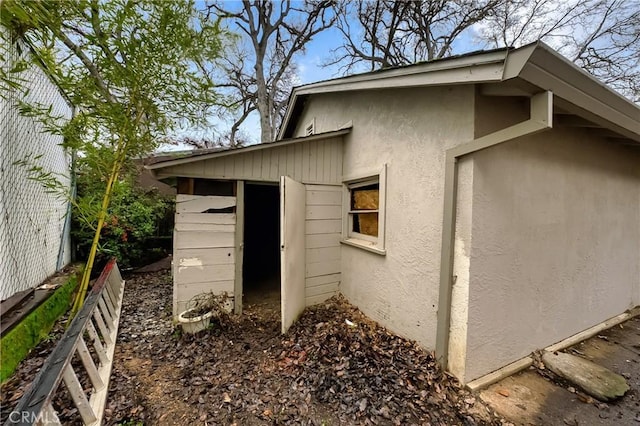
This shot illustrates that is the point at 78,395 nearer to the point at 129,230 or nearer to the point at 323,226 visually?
the point at 323,226

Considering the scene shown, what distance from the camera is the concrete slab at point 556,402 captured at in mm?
2221

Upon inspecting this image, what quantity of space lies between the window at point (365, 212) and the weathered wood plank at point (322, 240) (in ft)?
0.49

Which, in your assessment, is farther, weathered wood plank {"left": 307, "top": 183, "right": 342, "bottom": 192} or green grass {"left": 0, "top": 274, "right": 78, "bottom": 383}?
weathered wood plank {"left": 307, "top": 183, "right": 342, "bottom": 192}

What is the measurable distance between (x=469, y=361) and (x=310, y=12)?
14.5 meters

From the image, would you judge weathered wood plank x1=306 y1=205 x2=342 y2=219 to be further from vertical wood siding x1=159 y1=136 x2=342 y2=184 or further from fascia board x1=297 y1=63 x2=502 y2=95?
fascia board x1=297 y1=63 x2=502 y2=95

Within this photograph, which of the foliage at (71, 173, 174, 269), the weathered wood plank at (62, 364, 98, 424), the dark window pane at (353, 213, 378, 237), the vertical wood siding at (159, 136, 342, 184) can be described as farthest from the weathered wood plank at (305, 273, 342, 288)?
the foliage at (71, 173, 174, 269)

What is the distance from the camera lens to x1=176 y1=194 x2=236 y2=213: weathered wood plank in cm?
358

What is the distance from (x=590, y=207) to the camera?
11.3 feet

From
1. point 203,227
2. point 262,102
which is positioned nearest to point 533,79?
point 203,227

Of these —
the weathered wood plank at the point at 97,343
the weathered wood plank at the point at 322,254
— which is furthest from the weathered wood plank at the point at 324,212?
the weathered wood plank at the point at 97,343

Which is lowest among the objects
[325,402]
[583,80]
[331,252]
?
[325,402]

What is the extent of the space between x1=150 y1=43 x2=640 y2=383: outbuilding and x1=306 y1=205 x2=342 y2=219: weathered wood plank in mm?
18

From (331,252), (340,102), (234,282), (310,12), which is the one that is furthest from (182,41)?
(310,12)

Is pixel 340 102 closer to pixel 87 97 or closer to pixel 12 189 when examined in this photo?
pixel 87 97
